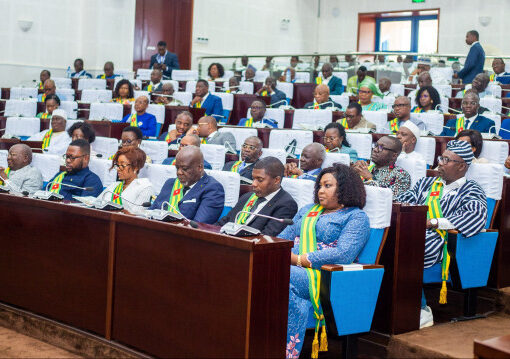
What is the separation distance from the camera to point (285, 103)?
805 centimetres

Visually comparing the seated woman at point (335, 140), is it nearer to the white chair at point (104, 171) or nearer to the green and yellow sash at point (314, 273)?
the white chair at point (104, 171)

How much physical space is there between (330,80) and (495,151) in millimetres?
4601

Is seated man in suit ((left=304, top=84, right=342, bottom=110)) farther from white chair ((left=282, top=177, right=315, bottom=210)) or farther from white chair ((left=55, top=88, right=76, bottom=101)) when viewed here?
white chair ((left=282, top=177, right=315, bottom=210))

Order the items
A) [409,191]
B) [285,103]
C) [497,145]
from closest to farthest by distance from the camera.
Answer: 1. [409,191]
2. [497,145]
3. [285,103]

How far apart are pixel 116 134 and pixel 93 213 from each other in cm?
344

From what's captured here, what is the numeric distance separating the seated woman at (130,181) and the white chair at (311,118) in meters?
2.30

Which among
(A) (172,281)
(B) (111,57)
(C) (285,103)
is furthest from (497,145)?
(B) (111,57)

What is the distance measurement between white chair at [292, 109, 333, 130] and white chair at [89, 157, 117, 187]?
6.83ft

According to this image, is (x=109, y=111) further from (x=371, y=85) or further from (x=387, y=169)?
(x=387, y=169)

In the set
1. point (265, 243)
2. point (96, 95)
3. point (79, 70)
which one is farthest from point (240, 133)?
point (79, 70)

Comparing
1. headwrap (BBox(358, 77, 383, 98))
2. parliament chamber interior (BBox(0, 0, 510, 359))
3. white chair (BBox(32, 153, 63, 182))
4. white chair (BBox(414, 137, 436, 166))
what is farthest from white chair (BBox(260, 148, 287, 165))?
headwrap (BBox(358, 77, 383, 98))

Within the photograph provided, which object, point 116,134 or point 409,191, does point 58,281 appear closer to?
point 409,191

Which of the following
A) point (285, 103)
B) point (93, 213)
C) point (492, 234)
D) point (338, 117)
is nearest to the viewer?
point (93, 213)

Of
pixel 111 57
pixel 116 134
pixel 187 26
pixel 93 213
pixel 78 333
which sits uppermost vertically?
pixel 187 26
